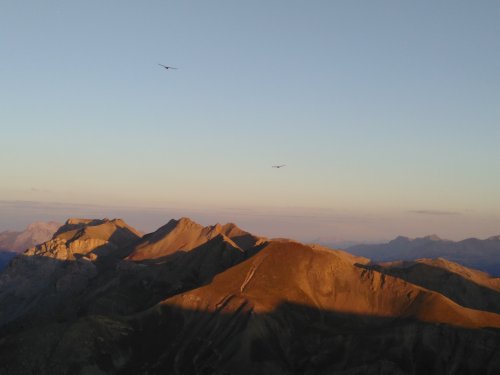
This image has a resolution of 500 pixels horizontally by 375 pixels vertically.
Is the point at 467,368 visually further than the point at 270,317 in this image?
No

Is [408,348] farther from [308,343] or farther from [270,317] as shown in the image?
[270,317]

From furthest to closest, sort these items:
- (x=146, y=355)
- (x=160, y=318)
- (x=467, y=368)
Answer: (x=160, y=318), (x=146, y=355), (x=467, y=368)

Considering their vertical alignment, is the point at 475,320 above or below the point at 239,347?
above

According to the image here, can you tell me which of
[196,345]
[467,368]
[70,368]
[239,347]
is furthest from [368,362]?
[70,368]

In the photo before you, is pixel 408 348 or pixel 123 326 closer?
pixel 408 348

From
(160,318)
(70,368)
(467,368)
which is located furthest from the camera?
(160,318)

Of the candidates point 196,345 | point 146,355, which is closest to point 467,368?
point 196,345

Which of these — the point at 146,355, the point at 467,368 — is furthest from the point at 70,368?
the point at 467,368

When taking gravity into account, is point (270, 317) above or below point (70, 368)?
above

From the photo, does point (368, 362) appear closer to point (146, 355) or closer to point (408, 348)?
point (408, 348)
